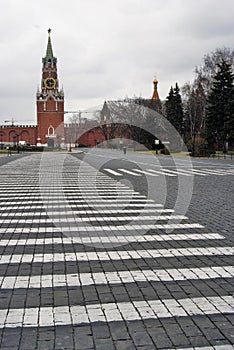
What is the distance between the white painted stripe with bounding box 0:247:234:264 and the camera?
6.64 meters

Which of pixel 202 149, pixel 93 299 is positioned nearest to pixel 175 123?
pixel 202 149

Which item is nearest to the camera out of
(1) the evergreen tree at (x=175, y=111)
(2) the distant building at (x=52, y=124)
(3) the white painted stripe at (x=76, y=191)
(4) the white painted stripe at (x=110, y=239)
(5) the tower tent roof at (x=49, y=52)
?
(4) the white painted stripe at (x=110, y=239)

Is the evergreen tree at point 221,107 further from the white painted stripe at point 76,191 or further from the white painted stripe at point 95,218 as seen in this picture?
the white painted stripe at point 95,218

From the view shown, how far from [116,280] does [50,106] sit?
10831 centimetres

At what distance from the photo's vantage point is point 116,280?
561cm

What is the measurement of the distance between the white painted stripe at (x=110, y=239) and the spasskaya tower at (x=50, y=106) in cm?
10048

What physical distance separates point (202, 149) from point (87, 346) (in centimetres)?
→ 4813

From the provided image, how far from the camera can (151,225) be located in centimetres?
936

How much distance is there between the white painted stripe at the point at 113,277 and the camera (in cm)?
548

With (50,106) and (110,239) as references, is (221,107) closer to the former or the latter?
(110,239)

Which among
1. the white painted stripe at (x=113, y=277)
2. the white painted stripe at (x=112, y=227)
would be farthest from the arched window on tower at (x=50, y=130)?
the white painted stripe at (x=113, y=277)

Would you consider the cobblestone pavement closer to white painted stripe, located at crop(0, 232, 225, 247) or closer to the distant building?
white painted stripe, located at crop(0, 232, 225, 247)

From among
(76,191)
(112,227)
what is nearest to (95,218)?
(112,227)

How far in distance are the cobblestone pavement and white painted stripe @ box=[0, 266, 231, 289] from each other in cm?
1
